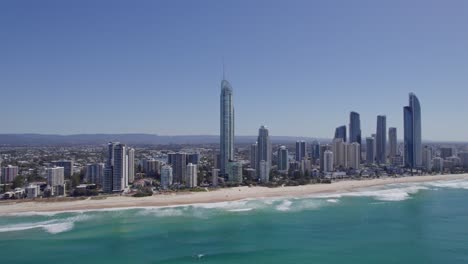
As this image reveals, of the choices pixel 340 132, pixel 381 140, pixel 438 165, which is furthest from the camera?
pixel 340 132

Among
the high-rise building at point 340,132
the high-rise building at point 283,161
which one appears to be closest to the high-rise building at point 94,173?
the high-rise building at point 283,161

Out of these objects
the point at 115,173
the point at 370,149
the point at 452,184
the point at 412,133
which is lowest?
the point at 452,184

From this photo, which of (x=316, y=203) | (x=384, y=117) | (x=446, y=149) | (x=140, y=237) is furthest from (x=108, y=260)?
(x=446, y=149)

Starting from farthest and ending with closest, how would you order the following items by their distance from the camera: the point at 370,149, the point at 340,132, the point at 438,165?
the point at 340,132 → the point at 370,149 → the point at 438,165

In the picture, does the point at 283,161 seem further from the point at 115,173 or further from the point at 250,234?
the point at 250,234

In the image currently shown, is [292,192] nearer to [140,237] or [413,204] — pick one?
[413,204]

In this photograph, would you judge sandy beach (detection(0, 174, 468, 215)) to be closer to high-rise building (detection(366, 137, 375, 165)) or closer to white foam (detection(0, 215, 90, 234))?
white foam (detection(0, 215, 90, 234))

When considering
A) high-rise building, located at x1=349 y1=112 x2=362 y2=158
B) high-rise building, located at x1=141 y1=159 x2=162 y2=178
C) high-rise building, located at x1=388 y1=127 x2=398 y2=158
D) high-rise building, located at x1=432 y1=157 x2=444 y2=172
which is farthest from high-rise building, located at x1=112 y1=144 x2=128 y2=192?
high-rise building, located at x1=388 y1=127 x2=398 y2=158

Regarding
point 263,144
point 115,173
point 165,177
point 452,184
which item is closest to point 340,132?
point 263,144
